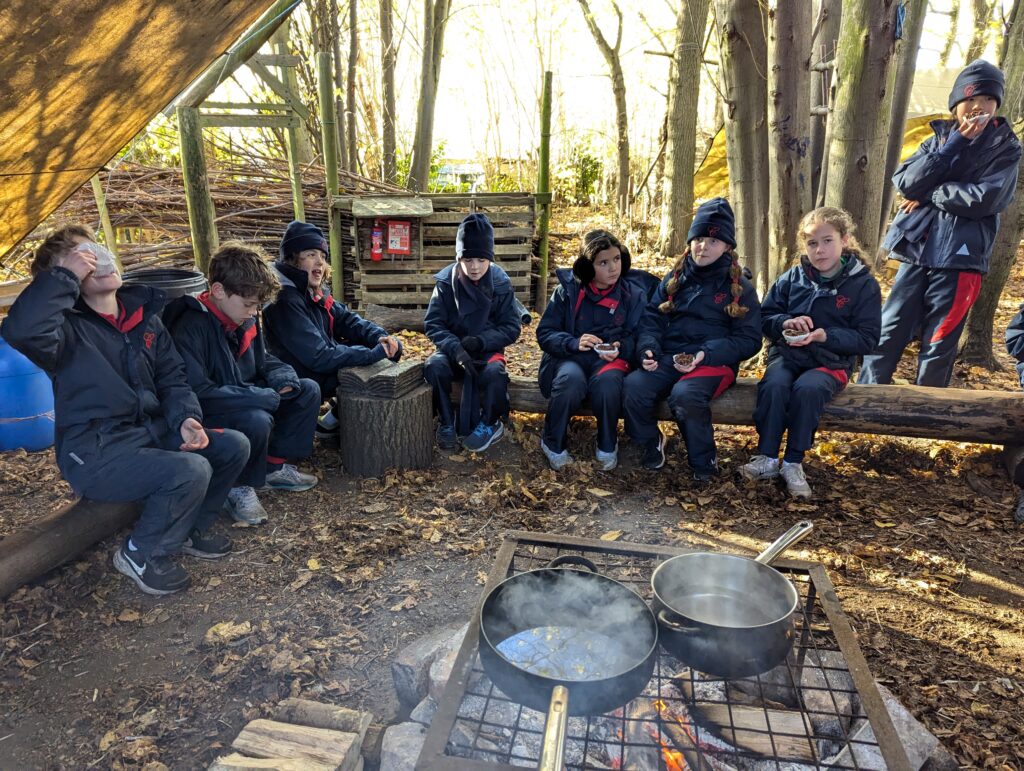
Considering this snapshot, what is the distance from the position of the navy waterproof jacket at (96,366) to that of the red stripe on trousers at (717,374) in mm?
3044

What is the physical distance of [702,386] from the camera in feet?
14.9

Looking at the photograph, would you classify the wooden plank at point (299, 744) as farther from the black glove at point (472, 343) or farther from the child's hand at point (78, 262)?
the black glove at point (472, 343)

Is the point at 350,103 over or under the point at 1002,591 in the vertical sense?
over

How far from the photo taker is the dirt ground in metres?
2.66

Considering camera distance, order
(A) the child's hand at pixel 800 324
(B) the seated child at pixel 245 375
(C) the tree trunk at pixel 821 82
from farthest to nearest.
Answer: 1. (C) the tree trunk at pixel 821 82
2. (A) the child's hand at pixel 800 324
3. (B) the seated child at pixel 245 375

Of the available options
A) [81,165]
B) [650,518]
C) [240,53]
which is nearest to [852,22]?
[650,518]

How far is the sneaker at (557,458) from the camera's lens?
15.6 feet

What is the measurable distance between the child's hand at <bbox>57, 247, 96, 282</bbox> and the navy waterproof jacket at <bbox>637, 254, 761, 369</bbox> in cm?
324

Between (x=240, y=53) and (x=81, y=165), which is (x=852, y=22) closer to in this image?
(x=240, y=53)

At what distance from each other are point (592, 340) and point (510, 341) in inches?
26.9

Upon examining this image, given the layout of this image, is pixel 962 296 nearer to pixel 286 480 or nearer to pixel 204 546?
pixel 286 480

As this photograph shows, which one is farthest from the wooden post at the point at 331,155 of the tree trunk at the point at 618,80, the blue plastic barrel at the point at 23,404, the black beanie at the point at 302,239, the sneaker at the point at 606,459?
the tree trunk at the point at 618,80

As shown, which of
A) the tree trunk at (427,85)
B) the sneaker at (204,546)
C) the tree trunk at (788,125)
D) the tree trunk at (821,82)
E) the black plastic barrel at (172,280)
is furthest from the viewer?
the tree trunk at (427,85)

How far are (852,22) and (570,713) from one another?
17.8 feet
